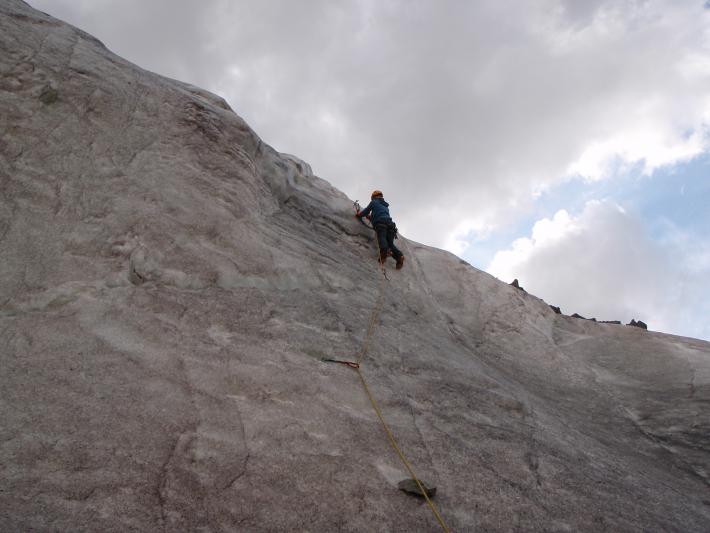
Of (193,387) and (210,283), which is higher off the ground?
(210,283)

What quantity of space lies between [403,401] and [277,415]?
1546 millimetres

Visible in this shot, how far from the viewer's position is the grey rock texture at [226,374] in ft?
11.7

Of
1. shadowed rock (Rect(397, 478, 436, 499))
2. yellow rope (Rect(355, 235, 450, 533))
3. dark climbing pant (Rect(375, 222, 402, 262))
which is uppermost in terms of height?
dark climbing pant (Rect(375, 222, 402, 262))

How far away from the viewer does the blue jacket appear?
30.7 feet

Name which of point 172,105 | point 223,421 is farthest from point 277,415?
point 172,105

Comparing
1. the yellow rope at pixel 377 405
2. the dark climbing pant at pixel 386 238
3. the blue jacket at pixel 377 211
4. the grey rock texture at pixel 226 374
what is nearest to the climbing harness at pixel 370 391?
the yellow rope at pixel 377 405

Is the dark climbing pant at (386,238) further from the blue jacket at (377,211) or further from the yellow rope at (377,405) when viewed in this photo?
the yellow rope at (377,405)

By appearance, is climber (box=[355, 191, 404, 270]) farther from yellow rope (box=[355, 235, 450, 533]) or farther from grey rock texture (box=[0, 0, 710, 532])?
yellow rope (box=[355, 235, 450, 533])

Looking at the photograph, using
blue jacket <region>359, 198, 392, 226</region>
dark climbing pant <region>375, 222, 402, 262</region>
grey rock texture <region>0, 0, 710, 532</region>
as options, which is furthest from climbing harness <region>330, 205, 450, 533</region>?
blue jacket <region>359, 198, 392, 226</region>

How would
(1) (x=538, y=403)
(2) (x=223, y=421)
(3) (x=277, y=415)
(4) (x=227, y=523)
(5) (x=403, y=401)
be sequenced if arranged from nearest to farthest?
(4) (x=227, y=523) < (2) (x=223, y=421) < (3) (x=277, y=415) < (5) (x=403, y=401) < (1) (x=538, y=403)

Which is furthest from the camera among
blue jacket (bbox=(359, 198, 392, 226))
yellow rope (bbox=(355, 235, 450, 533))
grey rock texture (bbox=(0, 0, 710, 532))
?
blue jacket (bbox=(359, 198, 392, 226))

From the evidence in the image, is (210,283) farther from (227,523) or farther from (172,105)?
(172,105)

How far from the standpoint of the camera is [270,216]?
288 inches

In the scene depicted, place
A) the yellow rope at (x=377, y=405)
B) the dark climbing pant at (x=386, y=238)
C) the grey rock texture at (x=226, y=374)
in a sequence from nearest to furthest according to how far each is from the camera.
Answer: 1. the grey rock texture at (x=226, y=374)
2. the yellow rope at (x=377, y=405)
3. the dark climbing pant at (x=386, y=238)
